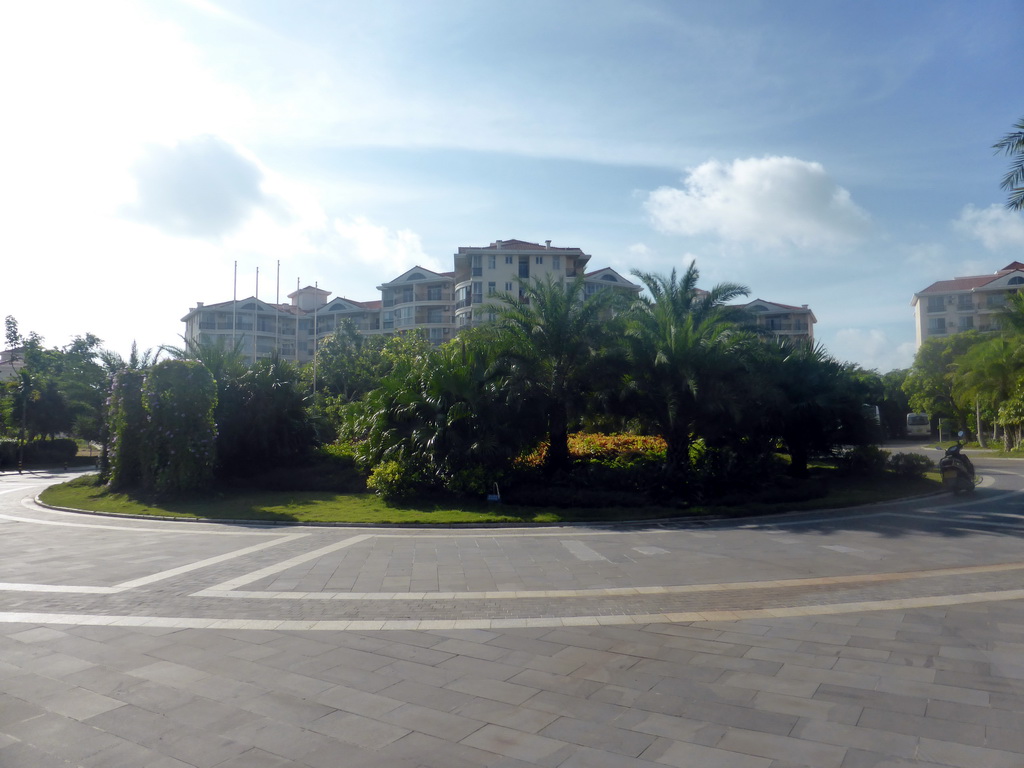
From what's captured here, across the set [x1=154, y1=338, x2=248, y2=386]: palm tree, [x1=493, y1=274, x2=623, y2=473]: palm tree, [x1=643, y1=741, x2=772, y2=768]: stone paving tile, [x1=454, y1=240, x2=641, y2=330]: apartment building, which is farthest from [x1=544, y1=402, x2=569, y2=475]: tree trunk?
[x1=454, y1=240, x2=641, y2=330]: apartment building

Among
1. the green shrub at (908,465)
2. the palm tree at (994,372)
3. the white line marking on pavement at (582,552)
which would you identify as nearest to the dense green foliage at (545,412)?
the green shrub at (908,465)

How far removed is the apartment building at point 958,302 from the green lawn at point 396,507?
60366 mm

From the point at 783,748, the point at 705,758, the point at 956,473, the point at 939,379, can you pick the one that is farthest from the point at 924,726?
the point at 939,379

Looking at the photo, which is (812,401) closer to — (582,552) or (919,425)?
(582,552)

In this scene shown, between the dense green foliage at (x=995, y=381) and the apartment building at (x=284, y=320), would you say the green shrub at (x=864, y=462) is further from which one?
the apartment building at (x=284, y=320)

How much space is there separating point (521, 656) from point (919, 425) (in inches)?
2791

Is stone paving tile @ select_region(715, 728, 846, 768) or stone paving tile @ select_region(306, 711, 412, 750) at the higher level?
stone paving tile @ select_region(715, 728, 846, 768)

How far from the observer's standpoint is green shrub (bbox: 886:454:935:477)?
23844 millimetres

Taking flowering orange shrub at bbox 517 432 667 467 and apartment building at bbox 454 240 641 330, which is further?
apartment building at bbox 454 240 641 330

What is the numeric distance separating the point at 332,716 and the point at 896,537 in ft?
39.0

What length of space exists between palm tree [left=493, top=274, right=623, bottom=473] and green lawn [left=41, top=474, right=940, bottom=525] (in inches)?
124

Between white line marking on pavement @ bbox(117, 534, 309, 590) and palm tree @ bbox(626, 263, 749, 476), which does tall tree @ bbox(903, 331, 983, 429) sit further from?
white line marking on pavement @ bbox(117, 534, 309, 590)

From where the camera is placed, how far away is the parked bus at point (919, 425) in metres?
66.7

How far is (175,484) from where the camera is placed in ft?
68.8
